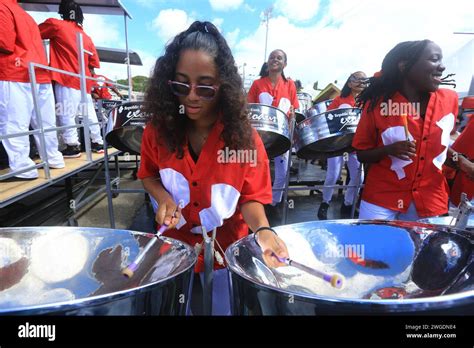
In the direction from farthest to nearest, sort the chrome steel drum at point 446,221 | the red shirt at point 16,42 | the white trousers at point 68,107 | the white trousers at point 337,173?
the white trousers at point 337,173 < the white trousers at point 68,107 < the red shirt at point 16,42 < the chrome steel drum at point 446,221

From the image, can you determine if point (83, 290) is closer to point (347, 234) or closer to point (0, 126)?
point (347, 234)

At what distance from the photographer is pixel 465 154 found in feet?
4.53

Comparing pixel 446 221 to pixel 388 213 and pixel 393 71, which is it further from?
pixel 393 71

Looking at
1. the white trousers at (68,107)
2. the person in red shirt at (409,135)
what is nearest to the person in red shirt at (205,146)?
the person in red shirt at (409,135)

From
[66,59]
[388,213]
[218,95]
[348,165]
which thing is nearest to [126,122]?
[218,95]

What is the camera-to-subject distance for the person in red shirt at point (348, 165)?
8.98 feet

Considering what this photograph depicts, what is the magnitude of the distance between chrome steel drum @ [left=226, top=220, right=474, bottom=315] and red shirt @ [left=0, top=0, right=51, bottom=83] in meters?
1.89

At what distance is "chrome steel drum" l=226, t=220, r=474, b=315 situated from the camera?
2.47 ft

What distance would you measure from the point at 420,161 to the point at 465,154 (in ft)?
1.42

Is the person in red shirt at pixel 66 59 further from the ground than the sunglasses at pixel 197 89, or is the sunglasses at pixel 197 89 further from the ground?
the person in red shirt at pixel 66 59

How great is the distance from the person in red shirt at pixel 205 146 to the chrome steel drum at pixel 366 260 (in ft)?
0.42

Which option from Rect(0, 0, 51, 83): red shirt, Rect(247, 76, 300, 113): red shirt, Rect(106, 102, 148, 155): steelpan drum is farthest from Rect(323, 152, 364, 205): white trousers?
Rect(0, 0, 51, 83): red shirt

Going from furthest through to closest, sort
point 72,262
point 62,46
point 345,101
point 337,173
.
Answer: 1. point 345,101
2. point 337,173
3. point 62,46
4. point 72,262

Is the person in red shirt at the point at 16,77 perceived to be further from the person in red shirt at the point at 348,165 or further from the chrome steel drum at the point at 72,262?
the person in red shirt at the point at 348,165
